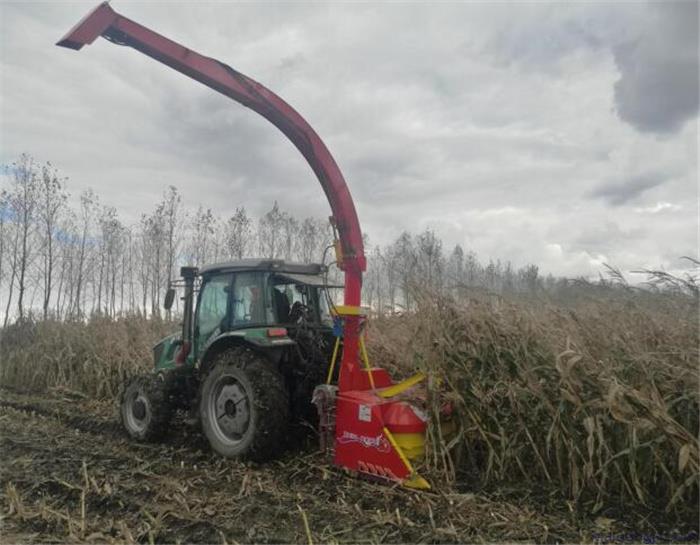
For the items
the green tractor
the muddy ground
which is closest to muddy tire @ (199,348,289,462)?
the green tractor

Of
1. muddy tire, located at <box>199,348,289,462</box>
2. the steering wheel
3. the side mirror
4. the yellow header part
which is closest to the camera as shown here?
the yellow header part

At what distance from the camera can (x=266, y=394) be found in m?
5.01

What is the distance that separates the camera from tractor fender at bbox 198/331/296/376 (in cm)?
530

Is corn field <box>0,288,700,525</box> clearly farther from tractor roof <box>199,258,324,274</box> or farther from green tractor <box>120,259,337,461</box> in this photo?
tractor roof <box>199,258,324,274</box>

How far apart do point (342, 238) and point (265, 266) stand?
0.97m

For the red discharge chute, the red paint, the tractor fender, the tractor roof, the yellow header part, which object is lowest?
the red paint

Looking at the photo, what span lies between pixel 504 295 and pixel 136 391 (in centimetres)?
455

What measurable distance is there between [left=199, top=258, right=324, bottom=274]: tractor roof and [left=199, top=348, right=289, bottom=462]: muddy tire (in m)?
0.91

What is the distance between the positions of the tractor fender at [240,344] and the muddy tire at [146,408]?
31.7 inches

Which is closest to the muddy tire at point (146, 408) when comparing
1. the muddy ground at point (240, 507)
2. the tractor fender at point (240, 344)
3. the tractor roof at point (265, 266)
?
the muddy ground at point (240, 507)

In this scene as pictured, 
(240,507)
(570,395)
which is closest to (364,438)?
(240,507)

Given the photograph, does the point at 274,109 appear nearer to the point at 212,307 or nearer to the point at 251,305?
the point at 251,305

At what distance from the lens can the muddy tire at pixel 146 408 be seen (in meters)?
6.28

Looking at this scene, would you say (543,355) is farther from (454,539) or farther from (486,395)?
(454,539)
